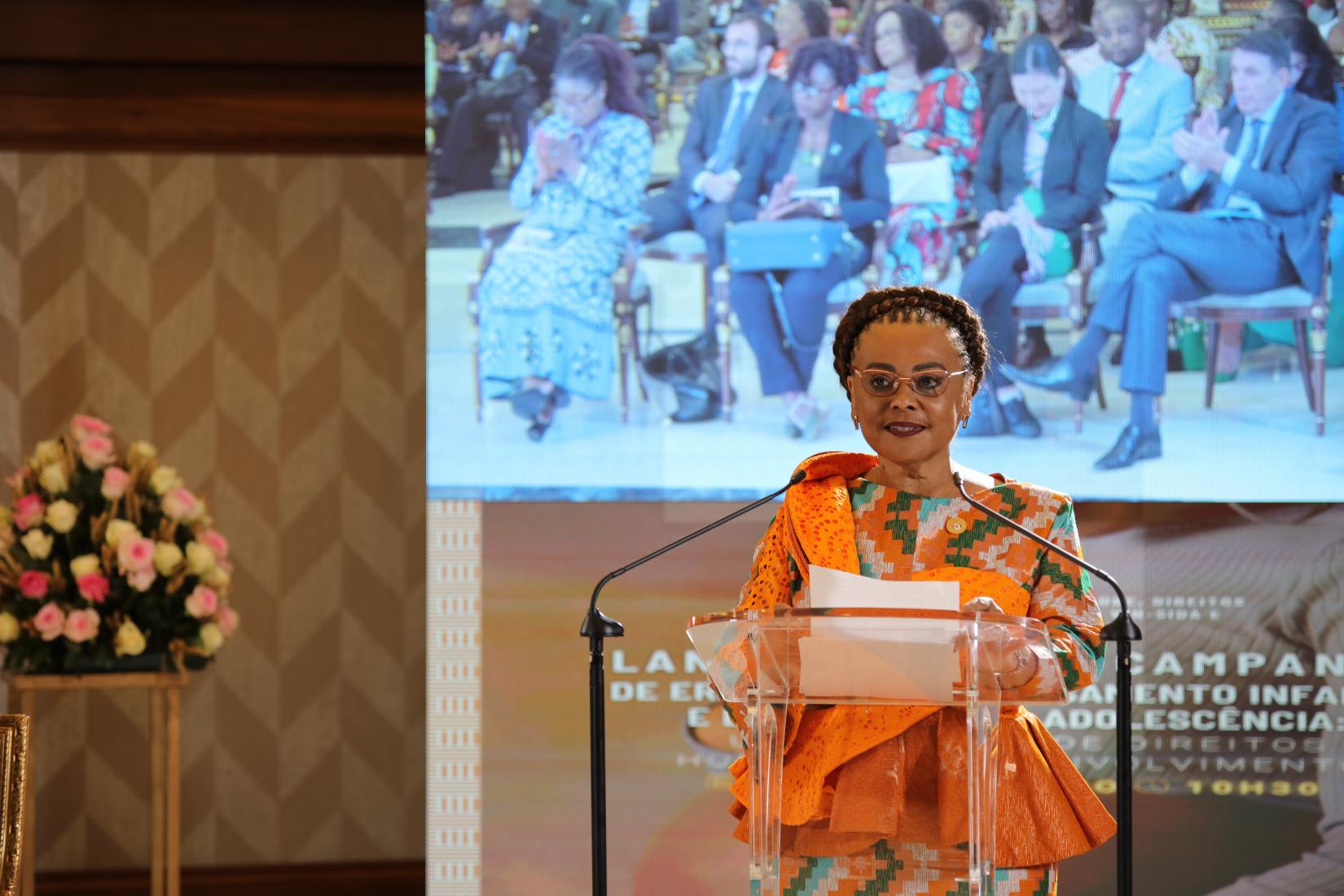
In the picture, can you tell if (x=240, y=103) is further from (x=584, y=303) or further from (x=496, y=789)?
(x=496, y=789)

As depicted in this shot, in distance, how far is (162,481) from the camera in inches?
161

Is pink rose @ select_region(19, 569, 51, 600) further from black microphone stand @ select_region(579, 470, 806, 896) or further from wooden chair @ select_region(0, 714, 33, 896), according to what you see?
black microphone stand @ select_region(579, 470, 806, 896)

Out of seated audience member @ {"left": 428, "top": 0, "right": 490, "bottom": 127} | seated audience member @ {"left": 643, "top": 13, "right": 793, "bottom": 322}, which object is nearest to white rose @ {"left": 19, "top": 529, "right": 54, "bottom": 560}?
seated audience member @ {"left": 428, "top": 0, "right": 490, "bottom": 127}

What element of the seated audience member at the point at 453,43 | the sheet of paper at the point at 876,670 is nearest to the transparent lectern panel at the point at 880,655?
the sheet of paper at the point at 876,670

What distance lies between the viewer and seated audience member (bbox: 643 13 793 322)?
13.5 feet

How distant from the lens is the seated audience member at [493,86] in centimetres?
409

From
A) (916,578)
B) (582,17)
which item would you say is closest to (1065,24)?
(582,17)

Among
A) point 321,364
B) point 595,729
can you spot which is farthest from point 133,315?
point 595,729

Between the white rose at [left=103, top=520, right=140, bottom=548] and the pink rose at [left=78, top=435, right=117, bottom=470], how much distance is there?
0.65ft

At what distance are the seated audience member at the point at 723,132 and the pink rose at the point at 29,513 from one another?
69.8 inches

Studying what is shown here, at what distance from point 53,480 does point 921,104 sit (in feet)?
8.23

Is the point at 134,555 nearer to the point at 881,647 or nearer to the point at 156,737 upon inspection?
the point at 156,737

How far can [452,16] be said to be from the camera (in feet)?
13.4

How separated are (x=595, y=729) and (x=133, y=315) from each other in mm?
3577
